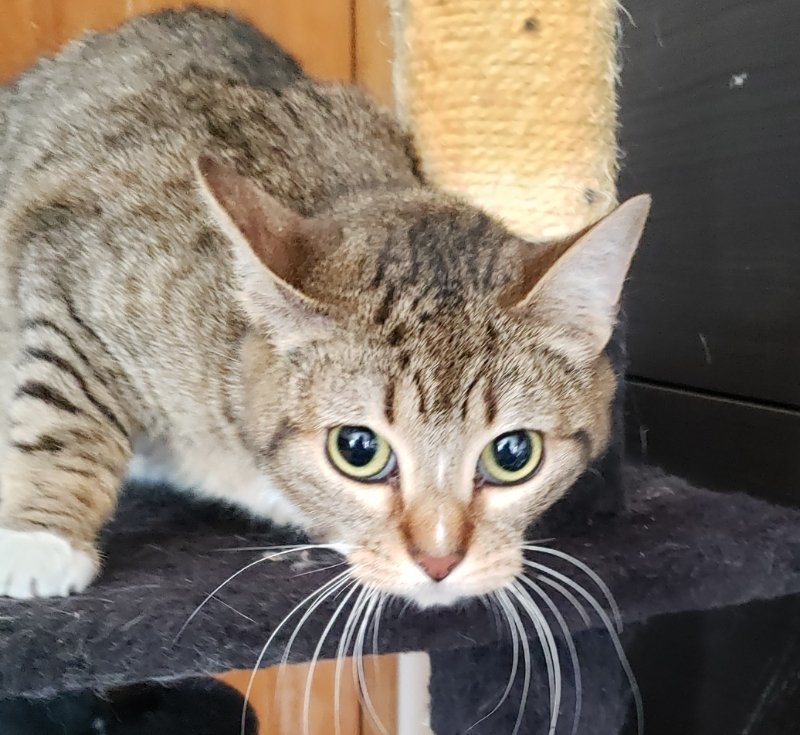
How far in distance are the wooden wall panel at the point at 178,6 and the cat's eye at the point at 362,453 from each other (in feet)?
3.98

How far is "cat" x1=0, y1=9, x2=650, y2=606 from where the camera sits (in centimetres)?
85

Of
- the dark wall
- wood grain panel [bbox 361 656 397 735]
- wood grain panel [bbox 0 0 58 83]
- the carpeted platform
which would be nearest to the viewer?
the carpeted platform

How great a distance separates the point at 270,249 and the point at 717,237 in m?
0.78

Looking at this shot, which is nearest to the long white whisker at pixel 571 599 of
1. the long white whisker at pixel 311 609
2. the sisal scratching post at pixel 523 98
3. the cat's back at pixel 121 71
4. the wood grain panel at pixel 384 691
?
the long white whisker at pixel 311 609

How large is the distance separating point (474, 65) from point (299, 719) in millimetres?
1285

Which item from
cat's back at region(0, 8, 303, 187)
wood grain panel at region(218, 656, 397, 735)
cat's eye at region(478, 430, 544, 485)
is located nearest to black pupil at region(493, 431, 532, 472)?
cat's eye at region(478, 430, 544, 485)

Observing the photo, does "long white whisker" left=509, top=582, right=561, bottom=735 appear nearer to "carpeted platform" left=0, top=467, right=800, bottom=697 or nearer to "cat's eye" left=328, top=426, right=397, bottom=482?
"carpeted platform" left=0, top=467, right=800, bottom=697

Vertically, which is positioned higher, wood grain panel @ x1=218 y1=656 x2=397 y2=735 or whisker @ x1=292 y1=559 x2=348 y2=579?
whisker @ x1=292 y1=559 x2=348 y2=579

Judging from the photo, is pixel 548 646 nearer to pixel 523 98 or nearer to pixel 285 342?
pixel 285 342

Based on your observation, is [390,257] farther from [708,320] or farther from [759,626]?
[759,626]

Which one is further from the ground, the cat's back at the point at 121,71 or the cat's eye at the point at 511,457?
the cat's back at the point at 121,71

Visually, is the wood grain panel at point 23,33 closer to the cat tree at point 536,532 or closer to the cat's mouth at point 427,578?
the cat tree at point 536,532

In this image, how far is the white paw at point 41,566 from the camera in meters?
0.80

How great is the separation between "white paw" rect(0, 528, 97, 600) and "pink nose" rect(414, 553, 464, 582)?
323mm
